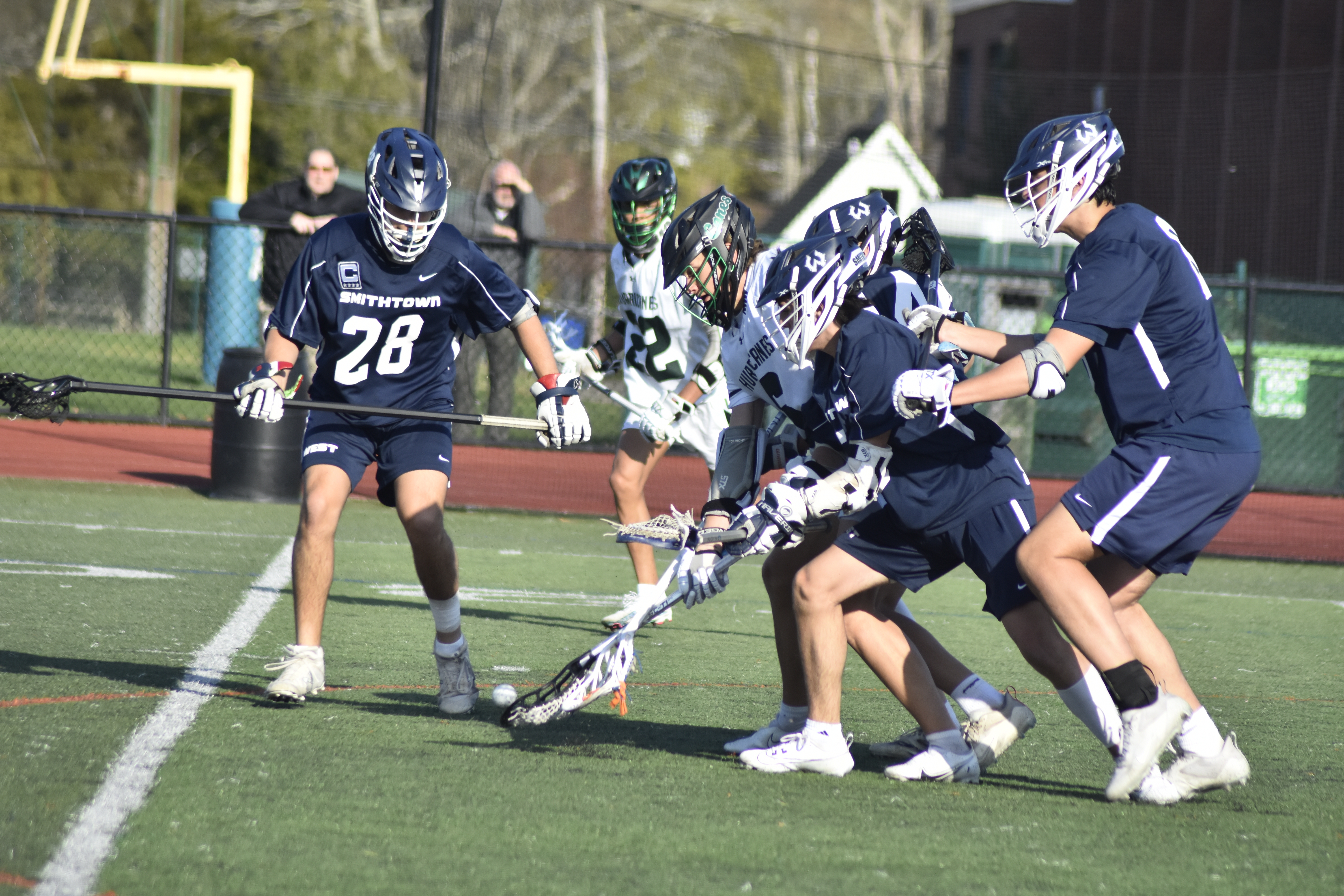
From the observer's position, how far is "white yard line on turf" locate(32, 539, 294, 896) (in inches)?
127

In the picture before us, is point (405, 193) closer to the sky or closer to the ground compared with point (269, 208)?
closer to the ground

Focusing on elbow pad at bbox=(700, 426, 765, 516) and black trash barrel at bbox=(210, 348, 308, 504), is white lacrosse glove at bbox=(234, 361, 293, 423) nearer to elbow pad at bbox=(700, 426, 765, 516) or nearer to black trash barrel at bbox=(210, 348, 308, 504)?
elbow pad at bbox=(700, 426, 765, 516)

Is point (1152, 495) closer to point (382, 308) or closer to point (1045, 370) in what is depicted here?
point (1045, 370)

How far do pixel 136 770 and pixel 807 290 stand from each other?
228 cm

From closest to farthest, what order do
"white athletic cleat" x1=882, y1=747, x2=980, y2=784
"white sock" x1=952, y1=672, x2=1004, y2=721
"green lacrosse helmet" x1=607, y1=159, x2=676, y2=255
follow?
"white athletic cleat" x1=882, y1=747, x2=980, y2=784, "white sock" x1=952, y1=672, x2=1004, y2=721, "green lacrosse helmet" x1=607, y1=159, x2=676, y2=255

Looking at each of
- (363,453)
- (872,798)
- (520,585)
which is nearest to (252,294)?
(520,585)

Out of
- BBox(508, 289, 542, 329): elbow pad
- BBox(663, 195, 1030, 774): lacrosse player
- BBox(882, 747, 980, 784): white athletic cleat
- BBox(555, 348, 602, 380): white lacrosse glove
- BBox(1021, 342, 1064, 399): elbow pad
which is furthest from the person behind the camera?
BBox(555, 348, 602, 380): white lacrosse glove

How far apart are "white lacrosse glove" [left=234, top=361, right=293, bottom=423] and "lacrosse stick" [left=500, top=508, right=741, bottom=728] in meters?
1.30

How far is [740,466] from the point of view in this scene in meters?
4.74

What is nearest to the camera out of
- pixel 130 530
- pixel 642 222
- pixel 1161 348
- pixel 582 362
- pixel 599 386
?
pixel 1161 348

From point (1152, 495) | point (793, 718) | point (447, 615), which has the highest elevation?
point (1152, 495)

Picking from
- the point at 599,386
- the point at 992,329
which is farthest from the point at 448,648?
the point at 992,329

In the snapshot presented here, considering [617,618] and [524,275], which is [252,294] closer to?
[524,275]

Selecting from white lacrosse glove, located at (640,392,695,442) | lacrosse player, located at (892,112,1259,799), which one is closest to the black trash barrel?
white lacrosse glove, located at (640,392,695,442)
